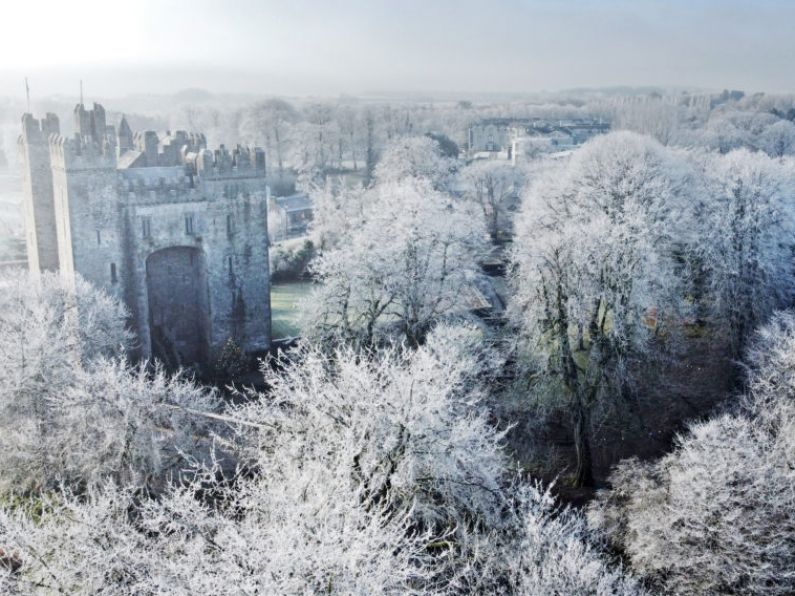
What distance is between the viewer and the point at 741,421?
64.7 feet

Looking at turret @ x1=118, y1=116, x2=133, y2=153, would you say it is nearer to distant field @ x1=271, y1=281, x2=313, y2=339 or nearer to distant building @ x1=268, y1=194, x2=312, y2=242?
distant field @ x1=271, y1=281, x2=313, y2=339

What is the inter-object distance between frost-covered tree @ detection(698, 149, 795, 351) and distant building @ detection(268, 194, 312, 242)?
1395 inches

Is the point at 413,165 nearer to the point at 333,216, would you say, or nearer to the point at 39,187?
the point at 333,216

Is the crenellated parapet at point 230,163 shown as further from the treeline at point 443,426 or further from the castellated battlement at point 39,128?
the castellated battlement at point 39,128

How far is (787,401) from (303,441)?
14.5 metres

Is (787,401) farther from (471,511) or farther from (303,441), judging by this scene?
(303,441)

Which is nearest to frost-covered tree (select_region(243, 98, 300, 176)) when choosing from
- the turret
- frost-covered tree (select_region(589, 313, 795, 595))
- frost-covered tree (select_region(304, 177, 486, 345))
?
the turret

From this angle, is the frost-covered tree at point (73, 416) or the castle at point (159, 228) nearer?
the frost-covered tree at point (73, 416)

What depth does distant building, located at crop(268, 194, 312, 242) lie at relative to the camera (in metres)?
61.2

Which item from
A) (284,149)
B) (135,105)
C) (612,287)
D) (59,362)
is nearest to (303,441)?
(59,362)

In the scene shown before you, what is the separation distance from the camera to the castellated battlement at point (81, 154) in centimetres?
2770

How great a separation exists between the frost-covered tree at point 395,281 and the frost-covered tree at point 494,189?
29018mm

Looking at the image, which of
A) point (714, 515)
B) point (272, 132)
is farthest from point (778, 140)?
point (714, 515)

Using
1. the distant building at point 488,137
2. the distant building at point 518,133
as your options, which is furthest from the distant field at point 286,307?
the distant building at point 488,137
